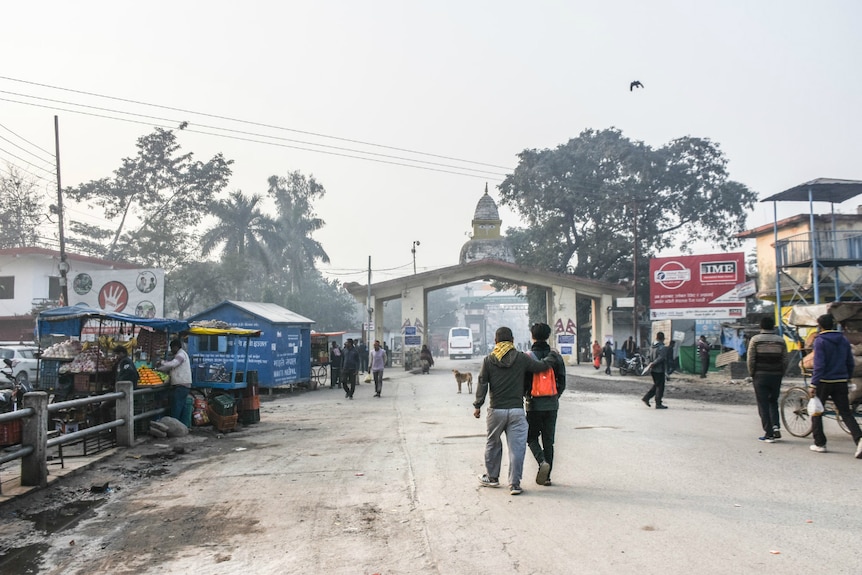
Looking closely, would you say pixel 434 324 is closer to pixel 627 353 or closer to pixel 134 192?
pixel 134 192

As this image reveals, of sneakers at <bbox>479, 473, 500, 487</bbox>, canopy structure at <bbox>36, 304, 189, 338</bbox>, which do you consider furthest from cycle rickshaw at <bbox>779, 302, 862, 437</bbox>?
canopy structure at <bbox>36, 304, 189, 338</bbox>

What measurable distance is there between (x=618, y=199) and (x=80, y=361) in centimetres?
3882

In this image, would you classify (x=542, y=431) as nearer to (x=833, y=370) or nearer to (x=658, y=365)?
(x=833, y=370)

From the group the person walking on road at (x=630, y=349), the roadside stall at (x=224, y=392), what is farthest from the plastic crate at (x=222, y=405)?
the person walking on road at (x=630, y=349)

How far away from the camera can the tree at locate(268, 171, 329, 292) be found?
60.5m

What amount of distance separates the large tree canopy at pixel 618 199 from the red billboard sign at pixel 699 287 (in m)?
13.2

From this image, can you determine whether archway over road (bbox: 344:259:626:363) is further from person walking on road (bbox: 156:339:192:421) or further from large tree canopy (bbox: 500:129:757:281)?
person walking on road (bbox: 156:339:192:421)

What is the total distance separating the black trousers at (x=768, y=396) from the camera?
30.7 ft

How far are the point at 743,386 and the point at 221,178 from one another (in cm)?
3412

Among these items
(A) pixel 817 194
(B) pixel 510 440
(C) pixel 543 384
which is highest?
(A) pixel 817 194

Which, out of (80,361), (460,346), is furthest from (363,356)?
(460,346)

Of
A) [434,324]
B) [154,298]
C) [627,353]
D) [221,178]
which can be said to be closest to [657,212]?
[627,353]

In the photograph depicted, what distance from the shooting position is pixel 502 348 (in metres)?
7.00

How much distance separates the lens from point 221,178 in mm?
45156
